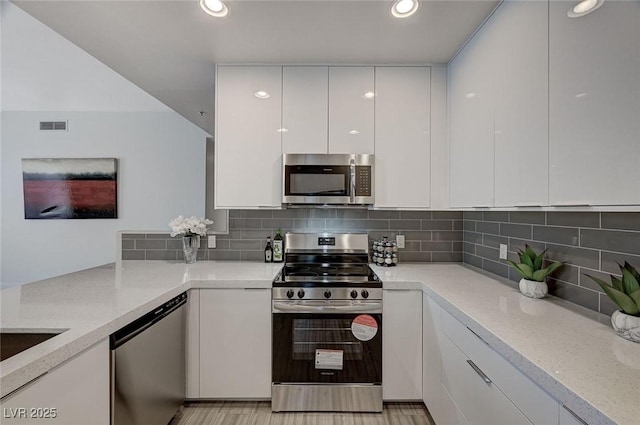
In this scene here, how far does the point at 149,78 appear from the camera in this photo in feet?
7.71

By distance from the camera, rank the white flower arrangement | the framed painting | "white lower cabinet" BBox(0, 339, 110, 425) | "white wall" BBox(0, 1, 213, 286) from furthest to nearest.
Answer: the framed painting
"white wall" BBox(0, 1, 213, 286)
the white flower arrangement
"white lower cabinet" BBox(0, 339, 110, 425)

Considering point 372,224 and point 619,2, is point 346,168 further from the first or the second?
point 619,2

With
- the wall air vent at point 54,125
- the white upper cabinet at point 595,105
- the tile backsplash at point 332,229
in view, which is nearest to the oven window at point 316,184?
the tile backsplash at point 332,229

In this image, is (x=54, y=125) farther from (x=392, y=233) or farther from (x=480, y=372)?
(x=480, y=372)

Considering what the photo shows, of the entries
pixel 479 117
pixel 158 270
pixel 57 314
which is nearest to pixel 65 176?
pixel 158 270

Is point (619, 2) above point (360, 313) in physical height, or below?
above

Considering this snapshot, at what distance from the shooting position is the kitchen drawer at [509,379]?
0.82 meters

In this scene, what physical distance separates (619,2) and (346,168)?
4.78 ft

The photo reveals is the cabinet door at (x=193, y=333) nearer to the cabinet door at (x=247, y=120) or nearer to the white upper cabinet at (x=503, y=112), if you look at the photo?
the cabinet door at (x=247, y=120)

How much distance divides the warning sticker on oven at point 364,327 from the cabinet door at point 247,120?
1.19 m

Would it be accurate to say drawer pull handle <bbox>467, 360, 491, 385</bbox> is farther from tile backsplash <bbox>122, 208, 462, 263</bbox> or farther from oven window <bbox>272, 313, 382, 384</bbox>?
tile backsplash <bbox>122, 208, 462, 263</bbox>

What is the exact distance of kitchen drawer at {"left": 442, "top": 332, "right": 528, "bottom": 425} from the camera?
0.99 m

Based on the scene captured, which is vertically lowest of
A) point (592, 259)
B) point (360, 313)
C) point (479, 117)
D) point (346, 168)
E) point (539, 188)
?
point (360, 313)

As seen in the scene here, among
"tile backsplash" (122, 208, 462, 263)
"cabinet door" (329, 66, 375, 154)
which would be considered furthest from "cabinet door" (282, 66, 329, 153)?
"tile backsplash" (122, 208, 462, 263)
